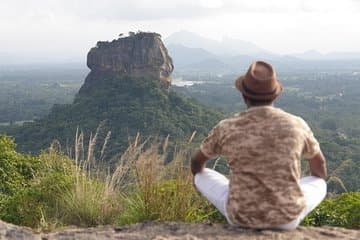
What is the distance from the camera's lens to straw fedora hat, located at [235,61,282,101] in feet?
8.02

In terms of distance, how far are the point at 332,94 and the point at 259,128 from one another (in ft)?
276

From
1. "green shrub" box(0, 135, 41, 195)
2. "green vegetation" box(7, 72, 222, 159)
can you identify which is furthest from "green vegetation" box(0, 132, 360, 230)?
"green vegetation" box(7, 72, 222, 159)

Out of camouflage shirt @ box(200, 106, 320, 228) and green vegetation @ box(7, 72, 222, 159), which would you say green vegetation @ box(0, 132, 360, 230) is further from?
green vegetation @ box(7, 72, 222, 159)

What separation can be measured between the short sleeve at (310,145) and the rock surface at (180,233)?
364 mm

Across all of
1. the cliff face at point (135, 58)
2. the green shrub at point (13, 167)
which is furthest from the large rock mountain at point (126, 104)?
the green shrub at point (13, 167)

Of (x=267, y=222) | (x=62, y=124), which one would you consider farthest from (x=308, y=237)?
(x=62, y=124)

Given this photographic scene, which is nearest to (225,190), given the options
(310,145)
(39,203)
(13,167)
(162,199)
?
(310,145)

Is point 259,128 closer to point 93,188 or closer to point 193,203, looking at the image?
point 193,203

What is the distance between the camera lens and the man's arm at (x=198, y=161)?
2.72 metres

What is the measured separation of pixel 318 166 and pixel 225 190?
0.48m

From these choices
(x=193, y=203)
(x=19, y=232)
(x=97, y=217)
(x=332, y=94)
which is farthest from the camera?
(x=332, y=94)

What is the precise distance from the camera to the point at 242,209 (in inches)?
96.7

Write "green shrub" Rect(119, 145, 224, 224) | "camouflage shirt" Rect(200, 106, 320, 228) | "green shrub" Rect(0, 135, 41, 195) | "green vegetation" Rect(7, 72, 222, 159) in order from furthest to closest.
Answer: "green vegetation" Rect(7, 72, 222, 159) → "green shrub" Rect(0, 135, 41, 195) → "green shrub" Rect(119, 145, 224, 224) → "camouflage shirt" Rect(200, 106, 320, 228)

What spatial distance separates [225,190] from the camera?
2.62 meters
